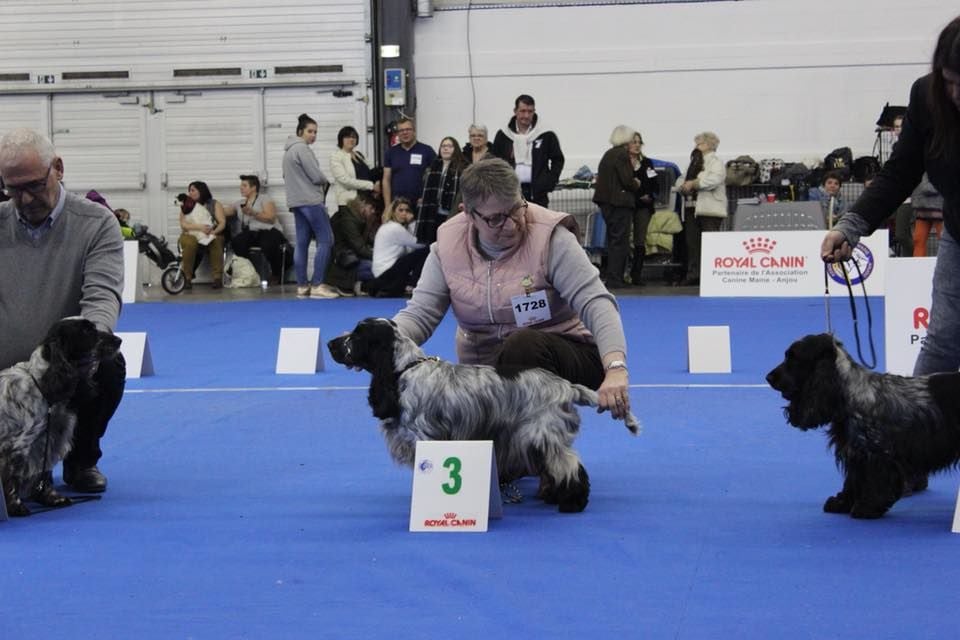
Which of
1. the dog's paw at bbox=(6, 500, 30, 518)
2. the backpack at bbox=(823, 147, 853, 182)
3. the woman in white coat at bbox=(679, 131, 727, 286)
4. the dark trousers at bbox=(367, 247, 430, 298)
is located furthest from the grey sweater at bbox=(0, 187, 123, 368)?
the backpack at bbox=(823, 147, 853, 182)

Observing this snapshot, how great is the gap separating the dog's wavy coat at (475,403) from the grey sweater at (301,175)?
27.1 ft

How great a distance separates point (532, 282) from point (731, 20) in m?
11.1

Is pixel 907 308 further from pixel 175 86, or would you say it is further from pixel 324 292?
pixel 175 86

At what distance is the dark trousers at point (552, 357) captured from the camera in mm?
3568

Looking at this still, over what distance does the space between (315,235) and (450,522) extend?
878cm

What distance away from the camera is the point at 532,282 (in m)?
3.71

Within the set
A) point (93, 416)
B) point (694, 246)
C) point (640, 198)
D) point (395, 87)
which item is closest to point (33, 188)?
point (93, 416)

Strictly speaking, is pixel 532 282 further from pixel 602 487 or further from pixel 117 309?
pixel 117 309

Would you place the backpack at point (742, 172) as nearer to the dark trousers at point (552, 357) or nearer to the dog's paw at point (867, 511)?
the dark trousers at point (552, 357)

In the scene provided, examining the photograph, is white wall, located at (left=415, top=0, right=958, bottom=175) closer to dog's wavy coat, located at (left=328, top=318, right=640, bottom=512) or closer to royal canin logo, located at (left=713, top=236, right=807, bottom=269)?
royal canin logo, located at (left=713, top=236, right=807, bottom=269)

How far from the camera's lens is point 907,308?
5.67 m

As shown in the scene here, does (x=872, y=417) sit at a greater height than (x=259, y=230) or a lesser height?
lesser

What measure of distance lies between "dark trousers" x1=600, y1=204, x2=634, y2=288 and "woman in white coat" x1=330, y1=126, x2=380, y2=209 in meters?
2.17

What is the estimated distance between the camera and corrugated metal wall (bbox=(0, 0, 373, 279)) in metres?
14.5
